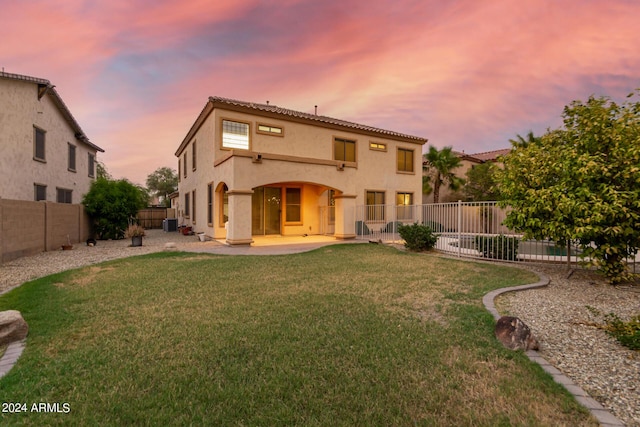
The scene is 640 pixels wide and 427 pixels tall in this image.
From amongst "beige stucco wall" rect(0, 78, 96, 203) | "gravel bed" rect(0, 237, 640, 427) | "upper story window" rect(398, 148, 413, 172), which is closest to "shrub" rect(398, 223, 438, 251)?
"gravel bed" rect(0, 237, 640, 427)

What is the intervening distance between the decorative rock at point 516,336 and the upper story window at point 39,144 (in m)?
19.6

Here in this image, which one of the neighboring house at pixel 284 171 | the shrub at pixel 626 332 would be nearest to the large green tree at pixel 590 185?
the shrub at pixel 626 332

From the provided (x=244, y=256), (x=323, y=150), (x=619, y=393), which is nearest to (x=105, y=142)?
(x=323, y=150)

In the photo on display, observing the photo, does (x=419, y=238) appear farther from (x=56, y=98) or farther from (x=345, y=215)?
(x=56, y=98)

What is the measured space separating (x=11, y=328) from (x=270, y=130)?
13.3m

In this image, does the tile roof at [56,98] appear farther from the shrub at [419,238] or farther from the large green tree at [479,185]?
the large green tree at [479,185]

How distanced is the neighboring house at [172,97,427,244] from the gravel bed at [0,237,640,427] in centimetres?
675

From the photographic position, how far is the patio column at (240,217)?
12062mm

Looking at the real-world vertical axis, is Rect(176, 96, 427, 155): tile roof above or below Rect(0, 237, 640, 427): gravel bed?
above

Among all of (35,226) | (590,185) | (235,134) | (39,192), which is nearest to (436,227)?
(590,185)

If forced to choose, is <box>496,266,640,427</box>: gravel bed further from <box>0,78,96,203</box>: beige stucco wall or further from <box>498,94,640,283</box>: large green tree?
<box>0,78,96,203</box>: beige stucco wall

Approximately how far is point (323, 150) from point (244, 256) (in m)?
9.44

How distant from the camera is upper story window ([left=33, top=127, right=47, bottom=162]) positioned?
13.9 metres

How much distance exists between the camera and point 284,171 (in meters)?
13.2
